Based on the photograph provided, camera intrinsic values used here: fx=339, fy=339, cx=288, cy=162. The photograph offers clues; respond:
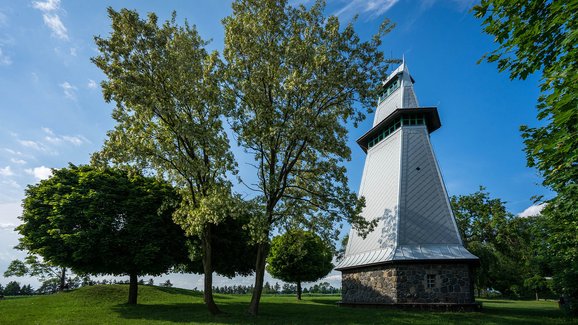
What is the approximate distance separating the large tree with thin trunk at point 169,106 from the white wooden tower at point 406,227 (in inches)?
470

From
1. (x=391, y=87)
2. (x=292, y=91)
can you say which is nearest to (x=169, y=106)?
(x=292, y=91)

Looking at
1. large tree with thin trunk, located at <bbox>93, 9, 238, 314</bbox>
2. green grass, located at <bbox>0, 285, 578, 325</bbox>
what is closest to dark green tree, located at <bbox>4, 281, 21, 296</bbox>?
green grass, located at <bbox>0, 285, 578, 325</bbox>

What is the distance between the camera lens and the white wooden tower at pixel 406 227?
74.2 feet

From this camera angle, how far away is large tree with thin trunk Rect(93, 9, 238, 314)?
706 inches

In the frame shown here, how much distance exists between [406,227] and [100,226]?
841 inches

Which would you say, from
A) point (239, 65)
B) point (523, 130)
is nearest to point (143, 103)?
point (239, 65)

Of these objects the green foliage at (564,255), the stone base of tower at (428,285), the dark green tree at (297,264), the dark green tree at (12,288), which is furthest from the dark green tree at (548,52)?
the dark green tree at (12,288)

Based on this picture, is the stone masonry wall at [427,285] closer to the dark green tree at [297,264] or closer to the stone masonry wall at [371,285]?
the stone masonry wall at [371,285]

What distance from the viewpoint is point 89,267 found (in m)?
23.8

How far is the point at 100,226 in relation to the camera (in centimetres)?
2281

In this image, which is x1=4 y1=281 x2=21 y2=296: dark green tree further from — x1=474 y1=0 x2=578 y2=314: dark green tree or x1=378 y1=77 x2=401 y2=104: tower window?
x1=474 y1=0 x2=578 y2=314: dark green tree

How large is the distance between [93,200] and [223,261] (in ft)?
37.1

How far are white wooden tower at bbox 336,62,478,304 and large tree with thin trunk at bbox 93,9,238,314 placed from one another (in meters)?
11.9

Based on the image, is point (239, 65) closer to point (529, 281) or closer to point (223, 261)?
point (223, 261)
